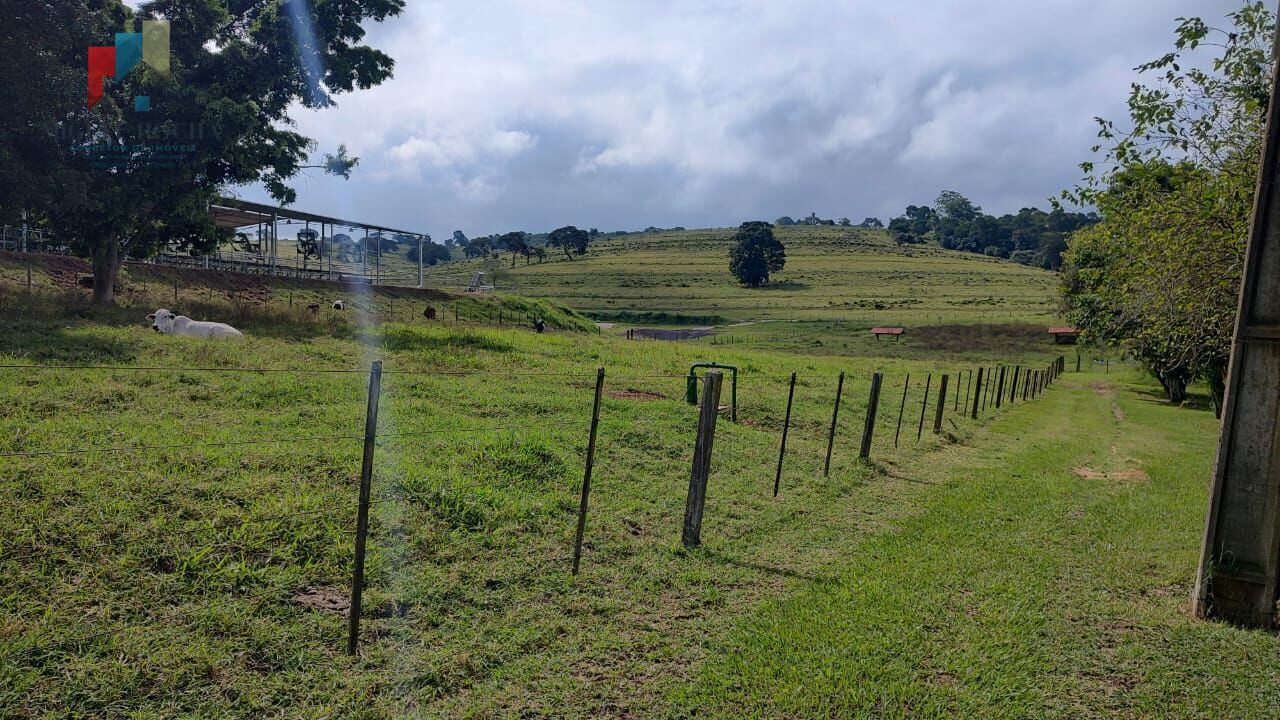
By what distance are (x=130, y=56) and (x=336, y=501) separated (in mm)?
21151

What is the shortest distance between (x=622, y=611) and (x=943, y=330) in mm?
65824

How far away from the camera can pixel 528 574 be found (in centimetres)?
636

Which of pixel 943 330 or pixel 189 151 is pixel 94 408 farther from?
pixel 943 330

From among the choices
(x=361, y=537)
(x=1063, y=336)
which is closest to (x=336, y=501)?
(x=361, y=537)

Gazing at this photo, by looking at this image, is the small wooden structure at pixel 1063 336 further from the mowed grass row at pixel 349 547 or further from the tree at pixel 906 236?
the tree at pixel 906 236

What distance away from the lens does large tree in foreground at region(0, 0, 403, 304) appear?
1777 cm

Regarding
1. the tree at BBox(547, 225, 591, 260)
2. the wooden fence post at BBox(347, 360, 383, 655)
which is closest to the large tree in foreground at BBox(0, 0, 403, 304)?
the wooden fence post at BBox(347, 360, 383, 655)

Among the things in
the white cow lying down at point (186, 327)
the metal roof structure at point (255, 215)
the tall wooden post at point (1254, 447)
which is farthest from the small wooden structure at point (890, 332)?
the tall wooden post at point (1254, 447)

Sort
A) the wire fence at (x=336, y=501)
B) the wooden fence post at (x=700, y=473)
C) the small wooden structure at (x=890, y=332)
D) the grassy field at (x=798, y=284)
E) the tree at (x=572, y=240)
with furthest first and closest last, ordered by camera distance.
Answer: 1. the tree at (x=572, y=240)
2. the grassy field at (x=798, y=284)
3. the small wooden structure at (x=890, y=332)
4. the wooden fence post at (x=700, y=473)
5. the wire fence at (x=336, y=501)

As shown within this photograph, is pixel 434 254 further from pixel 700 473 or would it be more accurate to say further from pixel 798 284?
pixel 700 473

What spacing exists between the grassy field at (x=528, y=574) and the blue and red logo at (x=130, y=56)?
472 inches

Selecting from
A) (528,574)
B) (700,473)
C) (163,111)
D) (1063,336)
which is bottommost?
(528,574)

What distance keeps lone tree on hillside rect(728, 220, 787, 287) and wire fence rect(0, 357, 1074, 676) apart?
339 ft

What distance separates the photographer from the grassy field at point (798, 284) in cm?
7950
